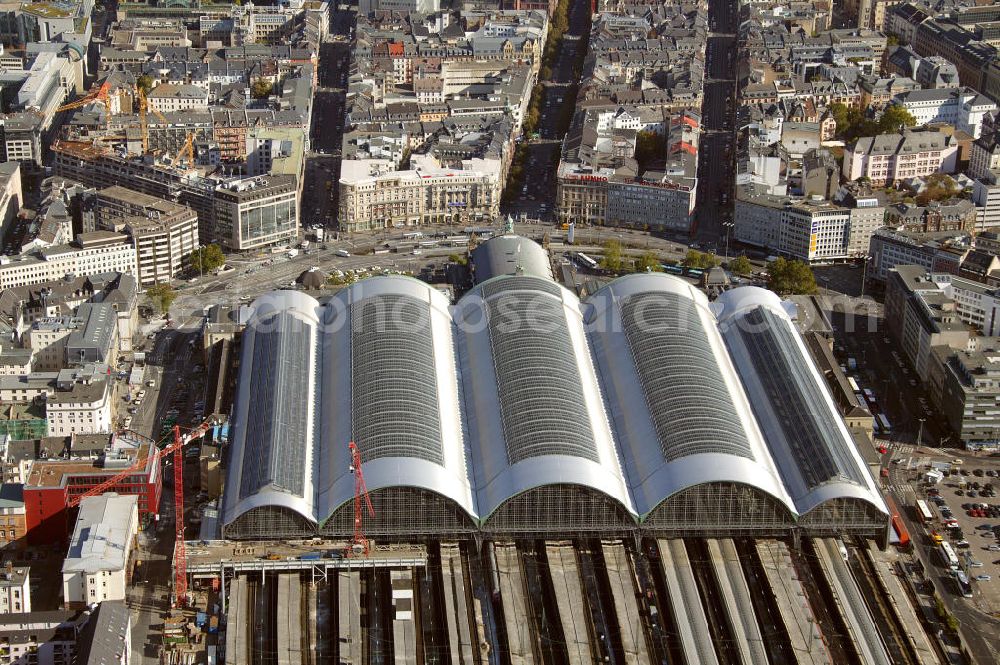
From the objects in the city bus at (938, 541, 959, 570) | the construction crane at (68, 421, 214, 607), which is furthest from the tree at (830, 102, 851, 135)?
the construction crane at (68, 421, 214, 607)

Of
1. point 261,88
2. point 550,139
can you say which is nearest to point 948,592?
point 550,139

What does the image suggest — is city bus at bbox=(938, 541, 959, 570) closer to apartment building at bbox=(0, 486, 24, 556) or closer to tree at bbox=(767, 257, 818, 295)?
tree at bbox=(767, 257, 818, 295)

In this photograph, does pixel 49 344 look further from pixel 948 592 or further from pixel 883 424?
pixel 948 592

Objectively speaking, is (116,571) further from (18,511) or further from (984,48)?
(984,48)

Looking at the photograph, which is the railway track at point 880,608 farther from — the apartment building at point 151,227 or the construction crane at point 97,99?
the construction crane at point 97,99

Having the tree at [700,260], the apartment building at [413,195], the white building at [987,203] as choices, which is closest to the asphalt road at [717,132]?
the tree at [700,260]

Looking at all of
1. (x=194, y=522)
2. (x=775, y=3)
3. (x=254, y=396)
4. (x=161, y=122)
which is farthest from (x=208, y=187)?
(x=775, y=3)
